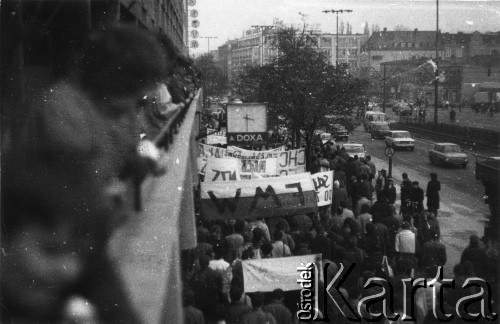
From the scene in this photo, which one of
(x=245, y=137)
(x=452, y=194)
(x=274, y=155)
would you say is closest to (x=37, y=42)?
(x=274, y=155)

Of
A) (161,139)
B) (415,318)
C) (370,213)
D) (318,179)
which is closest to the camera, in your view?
(161,139)

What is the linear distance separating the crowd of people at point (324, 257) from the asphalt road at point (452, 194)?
3.83ft

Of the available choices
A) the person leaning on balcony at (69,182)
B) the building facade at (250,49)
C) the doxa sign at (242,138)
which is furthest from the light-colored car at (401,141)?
the person leaning on balcony at (69,182)

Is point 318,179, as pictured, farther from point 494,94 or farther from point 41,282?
point 494,94

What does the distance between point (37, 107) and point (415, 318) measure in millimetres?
4335

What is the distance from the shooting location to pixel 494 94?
64.2m

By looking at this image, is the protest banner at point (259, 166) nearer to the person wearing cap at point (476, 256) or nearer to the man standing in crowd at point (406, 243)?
the man standing in crowd at point (406, 243)

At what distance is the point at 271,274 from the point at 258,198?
3.12 m

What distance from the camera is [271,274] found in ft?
22.4

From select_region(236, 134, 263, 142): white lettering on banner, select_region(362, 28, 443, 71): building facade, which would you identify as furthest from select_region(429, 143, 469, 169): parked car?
select_region(362, 28, 443, 71): building facade

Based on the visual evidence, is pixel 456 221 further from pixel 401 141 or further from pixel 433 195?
pixel 401 141

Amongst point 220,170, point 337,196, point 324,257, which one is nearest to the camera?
point 324,257

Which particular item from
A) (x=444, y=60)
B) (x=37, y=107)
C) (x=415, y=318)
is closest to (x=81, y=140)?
(x=37, y=107)

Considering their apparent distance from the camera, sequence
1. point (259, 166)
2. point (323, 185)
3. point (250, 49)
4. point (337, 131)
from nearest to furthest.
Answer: point (323, 185)
point (259, 166)
point (337, 131)
point (250, 49)
